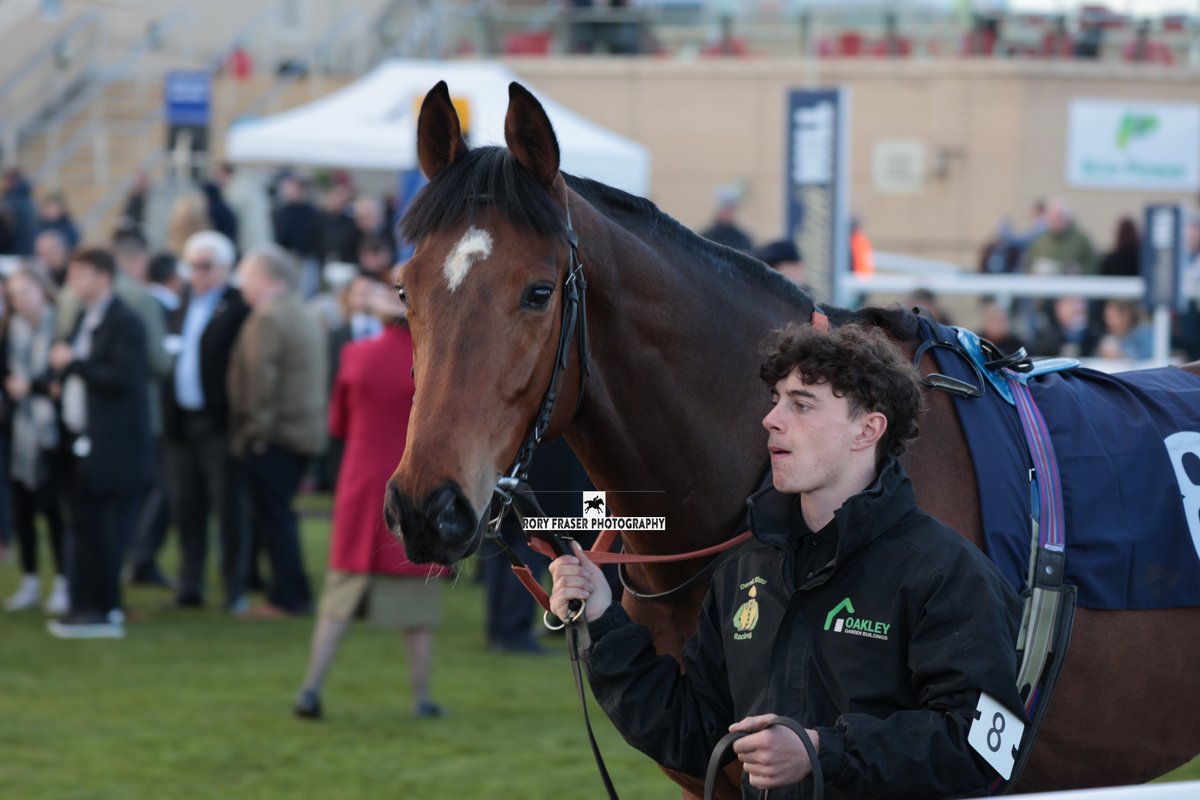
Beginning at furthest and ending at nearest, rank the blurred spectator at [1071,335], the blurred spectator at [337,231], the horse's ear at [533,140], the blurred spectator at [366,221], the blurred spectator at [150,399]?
the blurred spectator at [337,231], the blurred spectator at [366,221], the blurred spectator at [1071,335], the blurred spectator at [150,399], the horse's ear at [533,140]

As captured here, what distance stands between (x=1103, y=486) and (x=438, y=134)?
1.52 m

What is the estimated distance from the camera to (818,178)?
28.3 ft

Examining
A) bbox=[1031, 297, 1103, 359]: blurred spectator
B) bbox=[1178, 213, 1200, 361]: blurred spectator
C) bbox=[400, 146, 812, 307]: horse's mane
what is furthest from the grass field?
bbox=[1178, 213, 1200, 361]: blurred spectator

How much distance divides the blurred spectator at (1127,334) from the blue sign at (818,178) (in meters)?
2.25

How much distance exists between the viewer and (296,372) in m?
8.95

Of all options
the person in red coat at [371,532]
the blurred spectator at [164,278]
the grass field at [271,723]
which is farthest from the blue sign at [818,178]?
the blurred spectator at [164,278]

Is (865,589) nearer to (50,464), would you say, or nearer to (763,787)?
(763,787)

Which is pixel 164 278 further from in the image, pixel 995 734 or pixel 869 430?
pixel 995 734

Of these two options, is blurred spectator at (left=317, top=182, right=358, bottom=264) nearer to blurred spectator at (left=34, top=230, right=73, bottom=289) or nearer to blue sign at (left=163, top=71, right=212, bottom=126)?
blue sign at (left=163, top=71, right=212, bottom=126)

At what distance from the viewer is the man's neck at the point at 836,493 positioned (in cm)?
249

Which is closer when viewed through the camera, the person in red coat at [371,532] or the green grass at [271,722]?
the green grass at [271,722]

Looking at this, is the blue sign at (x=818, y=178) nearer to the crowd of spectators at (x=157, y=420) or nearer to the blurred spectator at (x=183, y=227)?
the crowd of spectators at (x=157, y=420)

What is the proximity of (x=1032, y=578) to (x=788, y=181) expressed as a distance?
5.98 m

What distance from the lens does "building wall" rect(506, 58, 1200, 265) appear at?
2080cm
